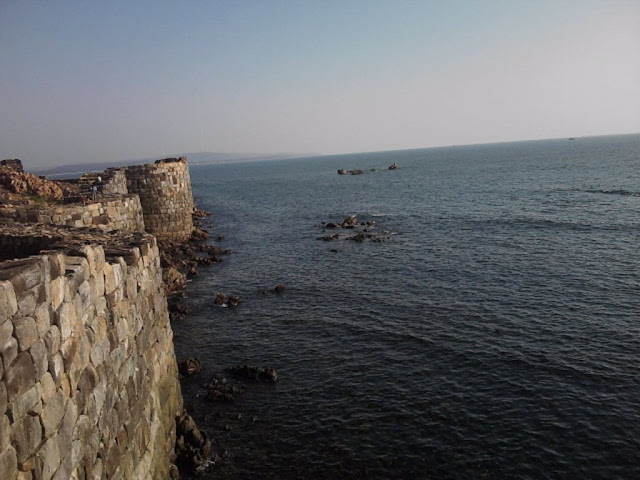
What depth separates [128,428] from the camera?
10719 mm

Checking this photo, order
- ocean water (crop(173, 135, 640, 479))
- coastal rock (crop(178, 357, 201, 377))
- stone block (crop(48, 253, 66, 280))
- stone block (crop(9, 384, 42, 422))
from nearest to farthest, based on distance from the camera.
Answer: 1. stone block (crop(9, 384, 42, 422))
2. stone block (crop(48, 253, 66, 280))
3. ocean water (crop(173, 135, 640, 479))
4. coastal rock (crop(178, 357, 201, 377))

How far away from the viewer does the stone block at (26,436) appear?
630 cm

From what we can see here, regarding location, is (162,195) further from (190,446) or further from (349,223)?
(190,446)

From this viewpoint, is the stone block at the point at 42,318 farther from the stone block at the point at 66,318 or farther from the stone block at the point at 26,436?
the stone block at the point at 26,436

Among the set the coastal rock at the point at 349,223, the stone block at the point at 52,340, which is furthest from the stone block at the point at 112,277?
the coastal rock at the point at 349,223

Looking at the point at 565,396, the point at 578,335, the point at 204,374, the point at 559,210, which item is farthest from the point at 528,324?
the point at 559,210

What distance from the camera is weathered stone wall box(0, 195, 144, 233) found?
67.4 feet

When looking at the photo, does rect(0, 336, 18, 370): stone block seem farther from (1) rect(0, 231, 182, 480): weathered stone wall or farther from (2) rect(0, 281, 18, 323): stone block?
(2) rect(0, 281, 18, 323): stone block

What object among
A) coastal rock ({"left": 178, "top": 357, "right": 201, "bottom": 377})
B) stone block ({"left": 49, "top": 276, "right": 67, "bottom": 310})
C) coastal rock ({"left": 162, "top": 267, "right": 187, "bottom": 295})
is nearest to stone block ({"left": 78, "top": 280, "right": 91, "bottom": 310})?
stone block ({"left": 49, "top": 276, "right": 67, "bottom": 310})

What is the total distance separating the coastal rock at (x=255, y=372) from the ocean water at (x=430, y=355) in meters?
0.44

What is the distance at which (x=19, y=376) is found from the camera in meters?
6.35

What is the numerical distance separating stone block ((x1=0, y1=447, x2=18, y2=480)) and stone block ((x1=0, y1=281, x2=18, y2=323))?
1770 mm

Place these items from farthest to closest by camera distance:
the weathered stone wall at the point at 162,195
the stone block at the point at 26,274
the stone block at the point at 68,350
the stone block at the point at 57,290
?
the weathered stone wall at the point at 162,195
the stone block at the point at 68,350
the stone block at the point at 57,290
the stone block at the point at 26,274

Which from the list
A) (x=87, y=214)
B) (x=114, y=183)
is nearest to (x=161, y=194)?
(x=114, y=183)
